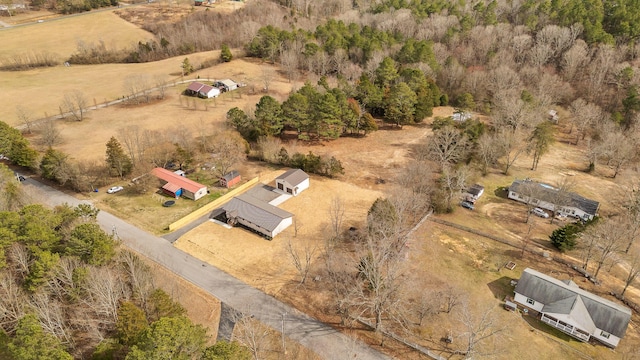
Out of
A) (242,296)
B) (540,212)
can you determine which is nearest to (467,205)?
(540,212)

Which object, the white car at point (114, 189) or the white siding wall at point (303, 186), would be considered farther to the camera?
the white siding wall at point (303, 186)

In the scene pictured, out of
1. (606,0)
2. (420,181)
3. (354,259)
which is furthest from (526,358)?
(606,0)

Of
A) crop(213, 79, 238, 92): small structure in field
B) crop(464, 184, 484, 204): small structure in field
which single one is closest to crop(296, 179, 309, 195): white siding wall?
crop(464, 184, 484, 204): small structure in field

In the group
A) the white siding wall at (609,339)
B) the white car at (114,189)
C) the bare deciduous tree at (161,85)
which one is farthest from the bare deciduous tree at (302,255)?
the bare deciduous tree at (161,85)

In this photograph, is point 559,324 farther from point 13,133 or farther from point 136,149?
point 13,133

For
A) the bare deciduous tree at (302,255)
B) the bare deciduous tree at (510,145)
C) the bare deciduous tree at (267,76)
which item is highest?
the bare deciduous tree at (267,76)

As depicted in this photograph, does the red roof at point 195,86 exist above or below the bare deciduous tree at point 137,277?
above

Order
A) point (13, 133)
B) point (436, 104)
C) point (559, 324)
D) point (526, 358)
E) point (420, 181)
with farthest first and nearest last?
point (436, 104)
point (13, 133)
point (420, 181)
point (559, 324)
point (526, 358)

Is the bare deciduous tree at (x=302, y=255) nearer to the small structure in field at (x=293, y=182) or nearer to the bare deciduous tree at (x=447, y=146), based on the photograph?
the small structure in field at (x=293, y=182)

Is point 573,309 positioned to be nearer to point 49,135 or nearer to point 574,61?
point 574,61
